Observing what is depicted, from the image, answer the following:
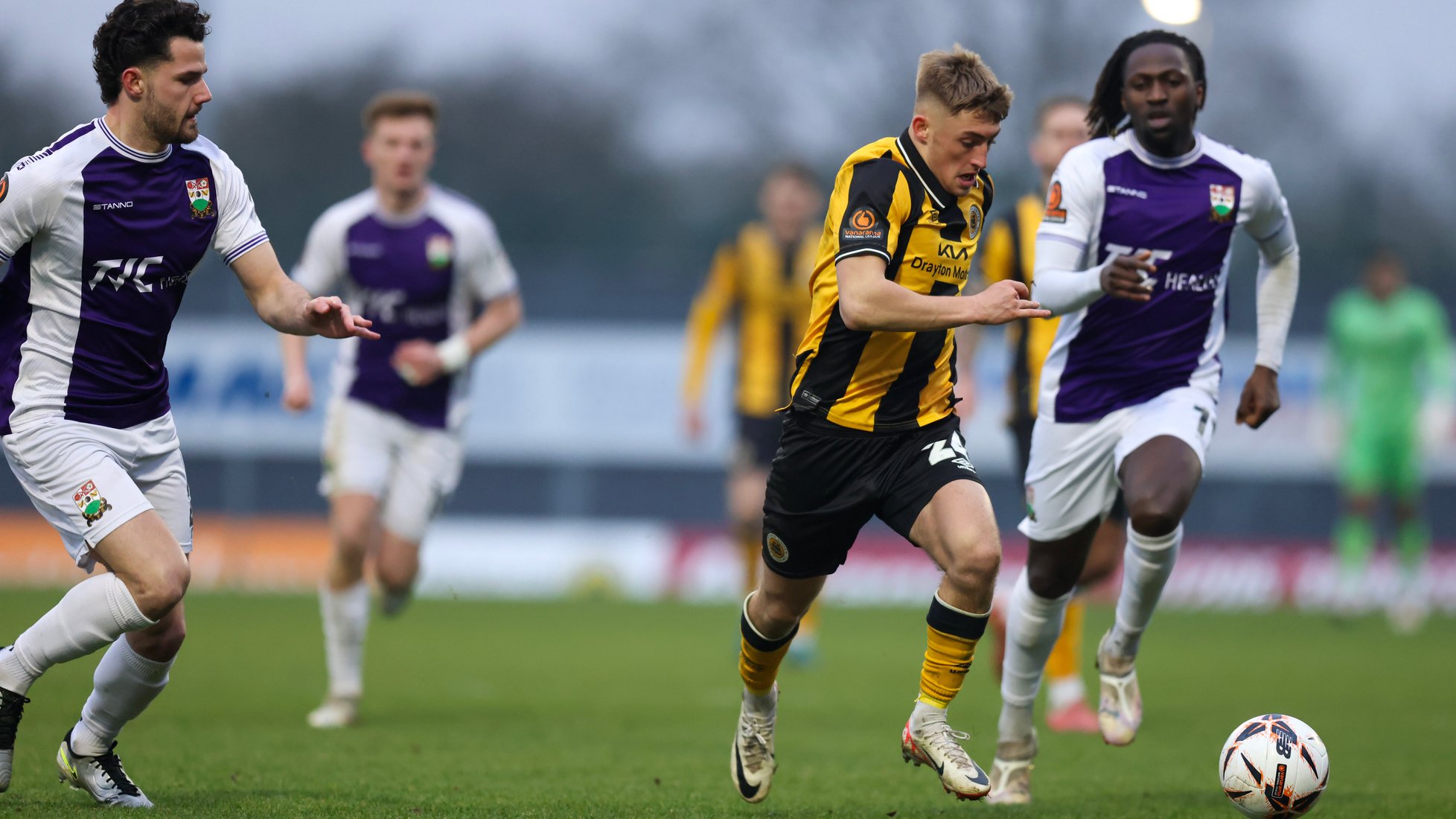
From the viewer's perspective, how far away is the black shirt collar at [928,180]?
5355mm

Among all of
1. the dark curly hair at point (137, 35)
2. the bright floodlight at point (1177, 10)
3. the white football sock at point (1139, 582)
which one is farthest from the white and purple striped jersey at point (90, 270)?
the bright floodlight at point (1177, 10)

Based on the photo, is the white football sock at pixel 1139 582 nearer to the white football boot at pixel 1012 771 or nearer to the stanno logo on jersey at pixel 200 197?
the white football boot at pixel 1012 771

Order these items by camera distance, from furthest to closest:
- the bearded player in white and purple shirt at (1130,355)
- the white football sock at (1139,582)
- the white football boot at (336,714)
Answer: the white football boot at (336,714)
the bearded player in white and purple shirt at (1130,355)
the white football sock at (1139,582)

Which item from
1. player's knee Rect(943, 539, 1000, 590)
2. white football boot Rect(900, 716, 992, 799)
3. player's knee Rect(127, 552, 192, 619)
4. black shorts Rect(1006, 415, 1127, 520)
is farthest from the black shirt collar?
black shorts Rect(1006, 415, 1127, 520)

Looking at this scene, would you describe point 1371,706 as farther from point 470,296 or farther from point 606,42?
point 606,42

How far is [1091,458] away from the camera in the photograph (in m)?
6.18

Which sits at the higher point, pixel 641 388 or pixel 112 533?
pixel 112 533

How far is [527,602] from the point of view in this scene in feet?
56.2

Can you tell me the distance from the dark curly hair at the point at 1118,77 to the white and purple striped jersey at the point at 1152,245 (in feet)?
0.64

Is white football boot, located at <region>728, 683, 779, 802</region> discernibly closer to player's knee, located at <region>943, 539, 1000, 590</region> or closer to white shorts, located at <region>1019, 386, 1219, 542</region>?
player's knee, located at <region>943, 539, 1000, 590</region>

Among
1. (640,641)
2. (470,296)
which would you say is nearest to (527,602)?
(640,641)

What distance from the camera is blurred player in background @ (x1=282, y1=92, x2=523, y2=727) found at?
8602 millimetres

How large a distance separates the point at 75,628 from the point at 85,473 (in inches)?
18.8

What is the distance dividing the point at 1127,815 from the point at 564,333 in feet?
45.6
